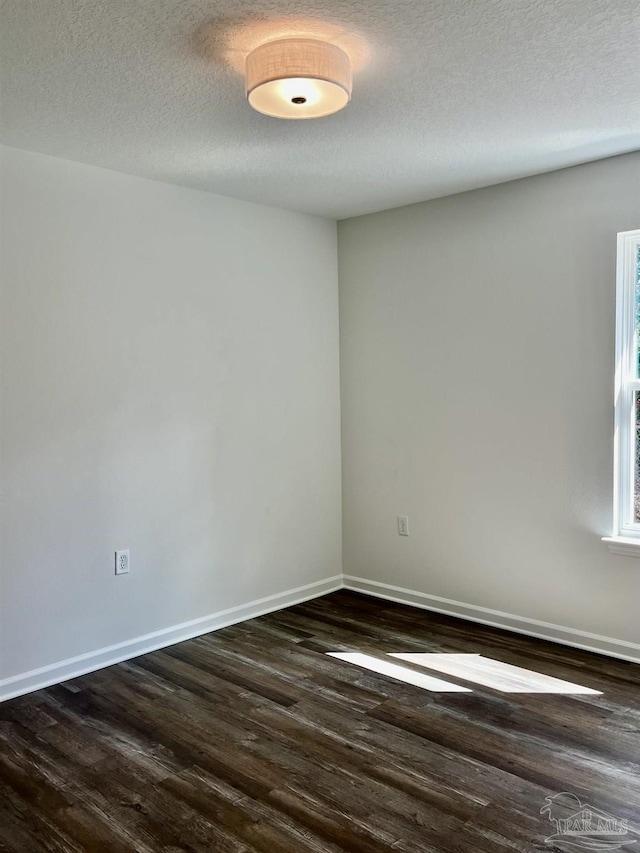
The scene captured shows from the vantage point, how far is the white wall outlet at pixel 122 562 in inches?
137

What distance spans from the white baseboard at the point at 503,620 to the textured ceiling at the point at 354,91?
2.32 meters

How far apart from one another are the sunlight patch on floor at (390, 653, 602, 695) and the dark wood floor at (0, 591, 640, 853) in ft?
0.22

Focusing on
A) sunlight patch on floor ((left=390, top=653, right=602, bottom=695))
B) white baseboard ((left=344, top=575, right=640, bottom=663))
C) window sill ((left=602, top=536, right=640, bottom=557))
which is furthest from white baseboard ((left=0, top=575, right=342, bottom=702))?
window sill ((left=602, top=536, right=640, bottom=557))

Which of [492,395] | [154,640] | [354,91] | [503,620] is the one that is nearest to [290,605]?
[154,640]

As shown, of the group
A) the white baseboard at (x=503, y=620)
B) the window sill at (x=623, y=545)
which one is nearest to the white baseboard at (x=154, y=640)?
the white baseboard at (x=503, y=620)

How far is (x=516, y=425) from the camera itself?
12.4ft

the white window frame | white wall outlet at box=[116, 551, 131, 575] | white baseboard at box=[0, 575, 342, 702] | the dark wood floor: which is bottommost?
the dark wood floor

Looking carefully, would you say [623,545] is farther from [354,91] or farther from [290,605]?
[354,91]

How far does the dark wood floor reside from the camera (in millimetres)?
2141

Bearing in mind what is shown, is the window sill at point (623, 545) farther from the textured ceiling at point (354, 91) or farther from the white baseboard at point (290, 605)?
the textured ceiling at point (354, 91)

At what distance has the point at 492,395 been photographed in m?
3.86

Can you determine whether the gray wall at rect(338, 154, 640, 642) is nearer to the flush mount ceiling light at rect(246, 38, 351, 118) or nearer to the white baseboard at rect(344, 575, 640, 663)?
the white baseboard at rect(344, 575, 640, 663)

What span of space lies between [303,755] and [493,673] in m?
1.11

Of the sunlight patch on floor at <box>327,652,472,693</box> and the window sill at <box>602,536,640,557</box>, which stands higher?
the window sill at <box>602,536,640,557</box>
